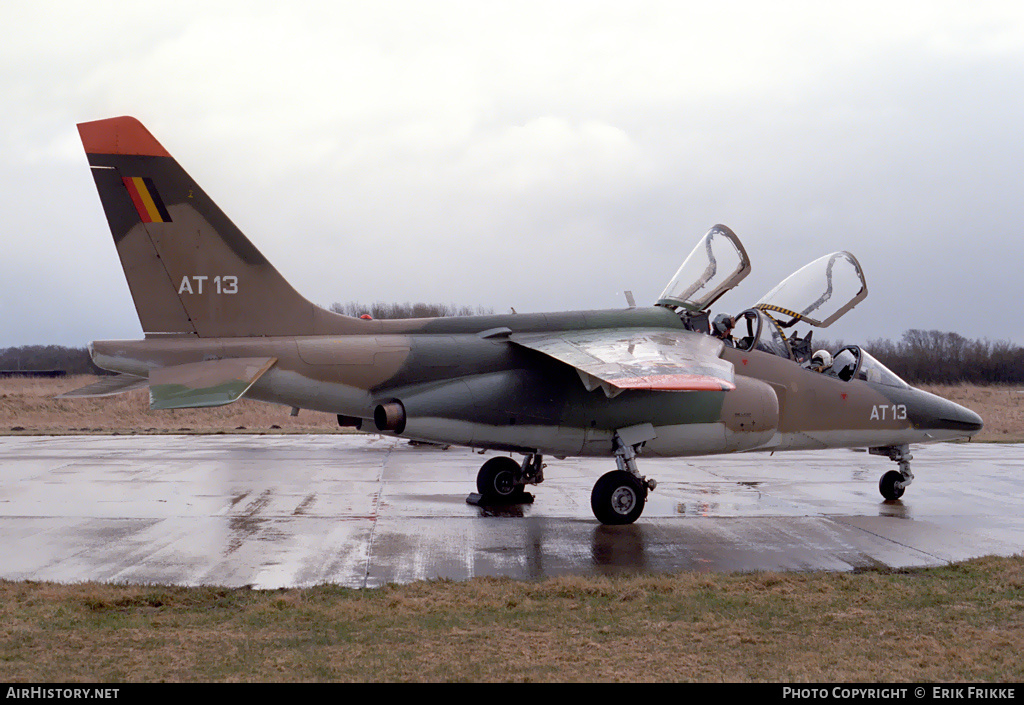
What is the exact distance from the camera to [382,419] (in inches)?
437

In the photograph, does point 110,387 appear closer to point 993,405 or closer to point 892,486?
point 892,486

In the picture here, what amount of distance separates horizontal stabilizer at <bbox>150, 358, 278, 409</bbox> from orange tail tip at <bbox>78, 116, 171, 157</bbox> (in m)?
2.57

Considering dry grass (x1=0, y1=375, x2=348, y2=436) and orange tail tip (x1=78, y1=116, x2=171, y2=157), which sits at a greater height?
orange tail tip (x1=78, y1=116, x2=171, y2=157)

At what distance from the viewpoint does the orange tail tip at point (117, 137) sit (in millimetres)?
10328

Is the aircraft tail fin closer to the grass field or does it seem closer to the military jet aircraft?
the military jet aircraft

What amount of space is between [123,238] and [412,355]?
3.69m

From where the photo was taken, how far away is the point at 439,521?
37.7ft

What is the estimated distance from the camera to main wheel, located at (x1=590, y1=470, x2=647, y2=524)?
11.3m

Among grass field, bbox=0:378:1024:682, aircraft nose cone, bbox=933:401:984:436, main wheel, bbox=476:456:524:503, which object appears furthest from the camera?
aircraft nose cone, bbox=933:401:984:436

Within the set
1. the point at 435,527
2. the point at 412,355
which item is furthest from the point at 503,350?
the point at 435,527

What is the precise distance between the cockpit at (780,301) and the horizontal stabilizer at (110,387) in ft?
23.6

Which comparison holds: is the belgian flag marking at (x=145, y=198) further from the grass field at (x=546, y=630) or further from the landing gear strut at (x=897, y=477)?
the landing gear strut at (x=897, y=477)

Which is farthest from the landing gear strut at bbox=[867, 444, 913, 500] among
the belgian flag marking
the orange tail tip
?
the orange tail tip
